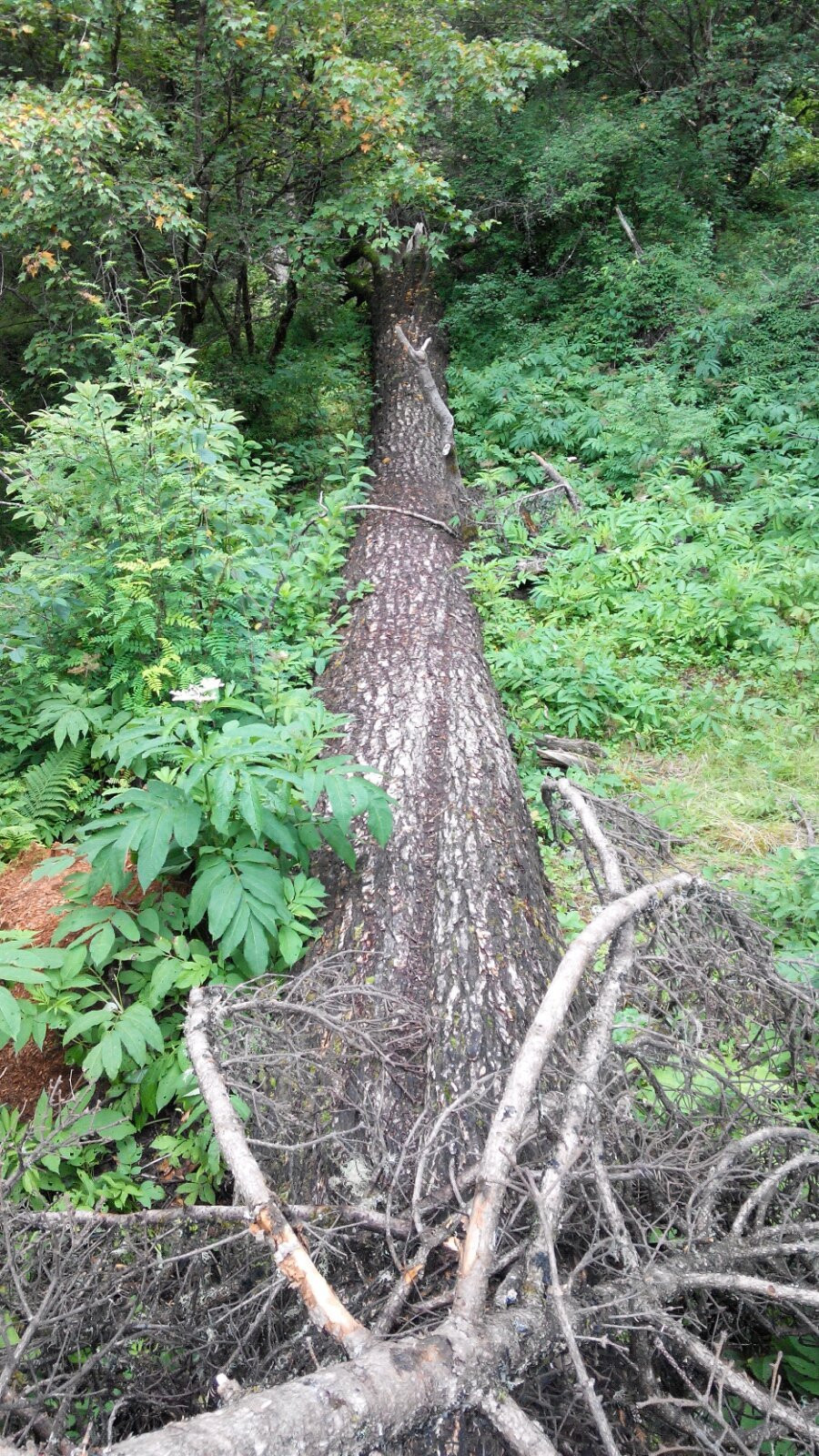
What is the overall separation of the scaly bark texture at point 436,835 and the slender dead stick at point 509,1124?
41 centimetres

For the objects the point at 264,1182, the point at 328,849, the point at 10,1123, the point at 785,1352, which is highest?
the point at 328,849

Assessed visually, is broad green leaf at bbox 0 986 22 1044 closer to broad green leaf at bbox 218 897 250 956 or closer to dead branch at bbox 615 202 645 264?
broad green leaf at bbox 218 897 250 956

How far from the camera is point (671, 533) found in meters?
5.80

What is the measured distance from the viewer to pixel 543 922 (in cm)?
296

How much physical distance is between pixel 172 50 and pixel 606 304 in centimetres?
466

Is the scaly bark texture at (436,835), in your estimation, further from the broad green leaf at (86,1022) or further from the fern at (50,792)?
the fern at (50,792)

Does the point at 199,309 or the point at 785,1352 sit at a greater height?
the point at 199,309

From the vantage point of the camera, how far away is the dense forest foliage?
255 cm

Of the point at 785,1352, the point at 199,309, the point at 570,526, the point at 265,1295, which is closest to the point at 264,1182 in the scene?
the point at 265,1295

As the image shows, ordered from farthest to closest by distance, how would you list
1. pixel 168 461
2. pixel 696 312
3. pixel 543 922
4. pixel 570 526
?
pixel 696 312, pixel 570 526, pixel 168 461, pixel 543 922

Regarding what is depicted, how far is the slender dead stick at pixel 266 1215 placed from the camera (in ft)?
4.57

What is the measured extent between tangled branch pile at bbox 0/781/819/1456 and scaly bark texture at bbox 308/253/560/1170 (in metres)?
0.24

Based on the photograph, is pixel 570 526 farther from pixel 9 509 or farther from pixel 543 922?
pixel 9 509

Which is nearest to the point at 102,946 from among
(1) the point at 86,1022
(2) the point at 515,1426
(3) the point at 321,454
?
(1) the point at 86,1022
